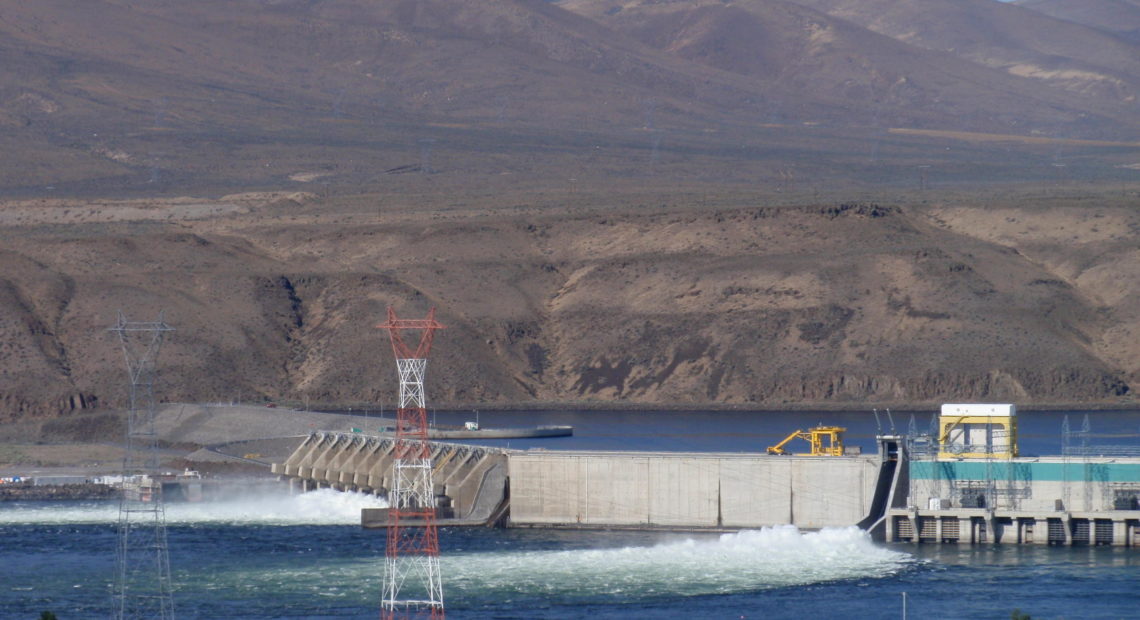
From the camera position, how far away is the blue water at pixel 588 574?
6531 centimetres

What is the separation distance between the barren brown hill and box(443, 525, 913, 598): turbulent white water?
6378 centimetres

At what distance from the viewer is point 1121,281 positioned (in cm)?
15738

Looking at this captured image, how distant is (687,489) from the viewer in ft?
266

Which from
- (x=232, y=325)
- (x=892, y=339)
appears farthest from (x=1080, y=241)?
(x=232, y=325)

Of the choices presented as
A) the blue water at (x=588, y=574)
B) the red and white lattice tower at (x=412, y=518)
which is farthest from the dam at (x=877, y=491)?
the red and white lattice tower at (x=412, y=518)

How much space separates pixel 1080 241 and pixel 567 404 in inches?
2035

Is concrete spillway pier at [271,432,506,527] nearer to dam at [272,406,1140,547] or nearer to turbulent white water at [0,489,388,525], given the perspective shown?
turbulent white water at [0,489,388,525]

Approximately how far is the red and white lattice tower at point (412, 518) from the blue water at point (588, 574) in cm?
129

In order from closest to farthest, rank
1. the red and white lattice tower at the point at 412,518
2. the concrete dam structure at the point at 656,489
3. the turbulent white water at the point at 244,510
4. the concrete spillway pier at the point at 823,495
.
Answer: the red and white lattice tower at the point at 412,518 → the concrete spillway pier at the point at 823,495 → the concrete dam structure at the point at 656,489 → the turbulent white water at the point at 244,510

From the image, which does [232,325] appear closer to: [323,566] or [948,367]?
[948,367]

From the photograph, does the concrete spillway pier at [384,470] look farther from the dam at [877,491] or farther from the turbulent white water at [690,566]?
the turbulent white water at [690,566]

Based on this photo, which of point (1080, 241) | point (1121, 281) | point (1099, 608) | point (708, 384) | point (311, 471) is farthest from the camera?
point (1080, 241)

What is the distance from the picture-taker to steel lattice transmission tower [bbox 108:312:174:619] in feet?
165

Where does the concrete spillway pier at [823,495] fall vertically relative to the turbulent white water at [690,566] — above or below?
above
